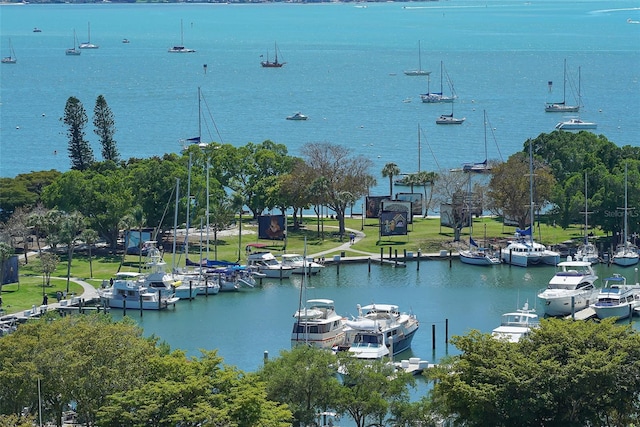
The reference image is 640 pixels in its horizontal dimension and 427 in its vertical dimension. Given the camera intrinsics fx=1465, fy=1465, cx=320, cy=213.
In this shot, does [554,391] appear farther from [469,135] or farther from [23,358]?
[469,135]

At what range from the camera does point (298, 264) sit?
106m

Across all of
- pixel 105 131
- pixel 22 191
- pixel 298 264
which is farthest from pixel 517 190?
pixel 105 131

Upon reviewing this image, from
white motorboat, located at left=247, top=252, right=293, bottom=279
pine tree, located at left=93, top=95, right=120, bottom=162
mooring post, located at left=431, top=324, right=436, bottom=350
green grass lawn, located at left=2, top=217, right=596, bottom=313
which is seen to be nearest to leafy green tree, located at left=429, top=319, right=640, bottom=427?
mooring post, located at left=431, top=324, right=436, bottom=350

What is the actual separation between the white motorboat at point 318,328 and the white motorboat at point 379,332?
A: 91cm

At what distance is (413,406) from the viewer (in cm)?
6275

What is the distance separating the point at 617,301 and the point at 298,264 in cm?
2472

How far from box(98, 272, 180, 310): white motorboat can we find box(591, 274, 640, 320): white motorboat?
2782cm

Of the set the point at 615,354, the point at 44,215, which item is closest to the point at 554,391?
the point at 615,354

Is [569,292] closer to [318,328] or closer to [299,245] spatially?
[318,328]

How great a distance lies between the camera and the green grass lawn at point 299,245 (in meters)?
99.0

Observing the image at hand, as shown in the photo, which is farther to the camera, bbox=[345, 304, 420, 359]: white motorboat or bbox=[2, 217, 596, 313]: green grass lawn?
bbox=[2, 217, 596, 313]: green grass lawn

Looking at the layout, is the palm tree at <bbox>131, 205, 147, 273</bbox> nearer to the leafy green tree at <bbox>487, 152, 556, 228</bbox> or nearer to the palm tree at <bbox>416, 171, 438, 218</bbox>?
the palm tree at <bbox>416, 171, 438, 218</bbox>

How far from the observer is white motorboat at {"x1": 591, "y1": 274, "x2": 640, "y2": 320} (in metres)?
91.1

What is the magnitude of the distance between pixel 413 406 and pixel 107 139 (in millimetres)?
82179
